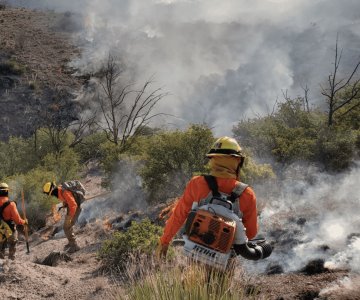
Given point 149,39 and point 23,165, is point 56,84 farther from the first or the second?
point 23,165

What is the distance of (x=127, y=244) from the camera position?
20.5 ft

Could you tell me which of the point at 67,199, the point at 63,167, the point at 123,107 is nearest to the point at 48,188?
the point at 67,199

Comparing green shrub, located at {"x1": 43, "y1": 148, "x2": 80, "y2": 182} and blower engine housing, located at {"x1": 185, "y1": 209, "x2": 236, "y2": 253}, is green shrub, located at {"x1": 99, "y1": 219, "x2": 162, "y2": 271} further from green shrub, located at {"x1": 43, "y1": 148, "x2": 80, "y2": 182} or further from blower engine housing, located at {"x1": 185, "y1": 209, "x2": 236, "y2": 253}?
green shrub, located at {"x1": 43, "y1": 148, "x2": 80, "y2": 182}

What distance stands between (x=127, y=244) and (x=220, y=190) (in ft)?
11.0

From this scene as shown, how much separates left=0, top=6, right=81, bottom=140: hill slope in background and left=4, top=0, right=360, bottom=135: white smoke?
6.56ft

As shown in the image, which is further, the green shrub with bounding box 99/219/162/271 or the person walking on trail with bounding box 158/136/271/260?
A: the green shrub with bounding box 99/219/162/271

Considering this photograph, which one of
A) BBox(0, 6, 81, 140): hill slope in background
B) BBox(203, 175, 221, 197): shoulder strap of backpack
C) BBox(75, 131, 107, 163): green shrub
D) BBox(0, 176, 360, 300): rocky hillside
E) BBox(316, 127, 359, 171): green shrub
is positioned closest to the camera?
BBox(203, 175, 221, 197): shoulder strap of backpack

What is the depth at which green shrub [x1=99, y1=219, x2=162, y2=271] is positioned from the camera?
6066 millimetres

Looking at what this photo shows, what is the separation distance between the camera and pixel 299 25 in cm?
3200

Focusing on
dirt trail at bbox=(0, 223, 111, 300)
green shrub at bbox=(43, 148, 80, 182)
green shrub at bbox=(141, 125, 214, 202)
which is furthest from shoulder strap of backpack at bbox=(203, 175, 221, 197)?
green shrub at bbox=(43, 148, 80, 182)

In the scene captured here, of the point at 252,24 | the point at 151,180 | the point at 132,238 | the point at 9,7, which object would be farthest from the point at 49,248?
the point at 9,7

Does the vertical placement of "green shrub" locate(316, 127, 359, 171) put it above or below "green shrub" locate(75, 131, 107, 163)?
above

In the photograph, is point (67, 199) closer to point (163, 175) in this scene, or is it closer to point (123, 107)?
point (163, 175)

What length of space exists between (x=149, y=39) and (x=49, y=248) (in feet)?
103
